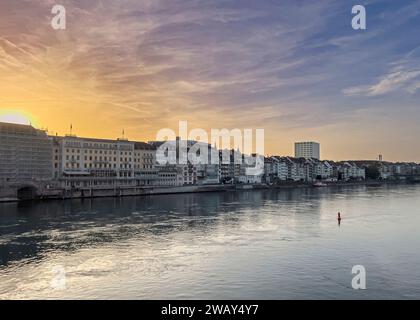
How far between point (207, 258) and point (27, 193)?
50792mm

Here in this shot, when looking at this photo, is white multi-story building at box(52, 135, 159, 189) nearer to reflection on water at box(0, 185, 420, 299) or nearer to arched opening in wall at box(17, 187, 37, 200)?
arched opening in wall at box(17, 187, 37, 200)

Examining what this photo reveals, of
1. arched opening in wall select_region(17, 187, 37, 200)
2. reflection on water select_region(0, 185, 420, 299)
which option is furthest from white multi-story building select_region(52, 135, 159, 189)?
reflection on water select_region(0, 185, 420, 299)

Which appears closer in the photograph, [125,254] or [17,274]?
[17,274]

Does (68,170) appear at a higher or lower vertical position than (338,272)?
higher

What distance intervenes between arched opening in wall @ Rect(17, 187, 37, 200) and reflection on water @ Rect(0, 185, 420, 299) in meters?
27.2

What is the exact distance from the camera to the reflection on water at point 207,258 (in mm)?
17188

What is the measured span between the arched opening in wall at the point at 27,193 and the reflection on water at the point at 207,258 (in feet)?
89.1

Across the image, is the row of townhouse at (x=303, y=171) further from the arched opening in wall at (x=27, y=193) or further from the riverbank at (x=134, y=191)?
the arched opening in wall at (x=27, y=193)
